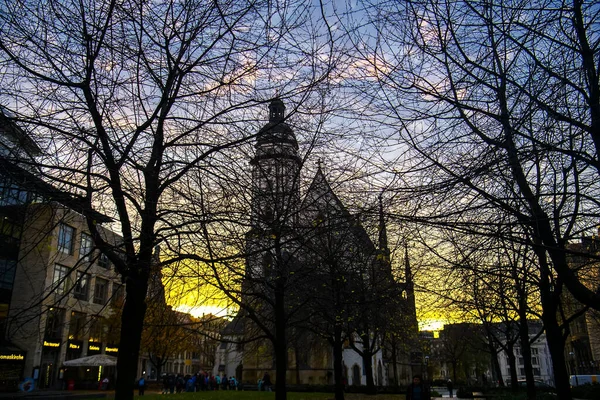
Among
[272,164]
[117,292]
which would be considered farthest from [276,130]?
[117,292]

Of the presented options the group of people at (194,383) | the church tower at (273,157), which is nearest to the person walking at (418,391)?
the church tower at (273,157)

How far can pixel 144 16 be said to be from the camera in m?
6.73

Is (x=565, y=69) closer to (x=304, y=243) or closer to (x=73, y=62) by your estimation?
(x=304, y=243)

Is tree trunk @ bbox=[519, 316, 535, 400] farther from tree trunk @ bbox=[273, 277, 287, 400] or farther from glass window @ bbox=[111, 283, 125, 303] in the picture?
glass window @ bbox=[111, 283, 125, 303]

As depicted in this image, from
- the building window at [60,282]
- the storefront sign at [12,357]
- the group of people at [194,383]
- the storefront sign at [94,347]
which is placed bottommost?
the group of people at [194,383]

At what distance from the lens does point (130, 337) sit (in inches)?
305

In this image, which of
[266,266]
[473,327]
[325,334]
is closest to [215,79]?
[266,266]

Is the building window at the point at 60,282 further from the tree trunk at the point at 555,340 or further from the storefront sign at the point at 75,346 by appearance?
the tree trunk at the point at 555,340

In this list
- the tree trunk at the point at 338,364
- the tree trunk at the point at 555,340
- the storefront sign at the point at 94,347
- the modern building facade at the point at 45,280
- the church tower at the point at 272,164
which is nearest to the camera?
the modern building facade at the point at 45,280

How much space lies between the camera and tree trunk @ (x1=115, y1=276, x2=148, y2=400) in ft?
24.6

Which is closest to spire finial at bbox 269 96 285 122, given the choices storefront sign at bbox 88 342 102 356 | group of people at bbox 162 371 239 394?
group of people at bbox 162 371 239 394

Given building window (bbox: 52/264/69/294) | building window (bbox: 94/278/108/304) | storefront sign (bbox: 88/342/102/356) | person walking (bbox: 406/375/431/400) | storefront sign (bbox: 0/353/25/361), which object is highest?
building window (bbox: 94/278/108/304)

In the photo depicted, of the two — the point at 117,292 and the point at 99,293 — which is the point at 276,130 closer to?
the point at 117,292

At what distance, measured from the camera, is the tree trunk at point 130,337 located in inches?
295
